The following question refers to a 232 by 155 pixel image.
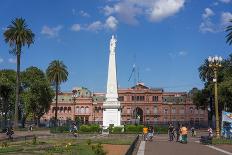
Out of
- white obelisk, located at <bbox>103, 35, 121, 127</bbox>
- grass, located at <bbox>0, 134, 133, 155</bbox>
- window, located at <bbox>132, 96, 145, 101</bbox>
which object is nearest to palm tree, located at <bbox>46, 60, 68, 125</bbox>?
white obelisk, located at <bbox>103, 35, 121, 127</bbox>

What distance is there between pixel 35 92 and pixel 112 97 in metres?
35.0

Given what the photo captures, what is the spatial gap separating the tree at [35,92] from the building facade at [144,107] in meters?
37.9

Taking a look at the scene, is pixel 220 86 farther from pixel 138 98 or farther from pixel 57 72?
pixel 138 98

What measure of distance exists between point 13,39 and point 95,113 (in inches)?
2888

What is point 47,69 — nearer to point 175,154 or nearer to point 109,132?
point 109,132

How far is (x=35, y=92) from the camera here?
98.6 meters

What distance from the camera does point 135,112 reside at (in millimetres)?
139750

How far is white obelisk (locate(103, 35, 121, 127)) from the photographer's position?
66.5m

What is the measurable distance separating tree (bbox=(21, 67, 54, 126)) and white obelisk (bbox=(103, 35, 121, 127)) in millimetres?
31776

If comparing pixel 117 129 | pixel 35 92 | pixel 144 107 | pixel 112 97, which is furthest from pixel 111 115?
pixel 144 107

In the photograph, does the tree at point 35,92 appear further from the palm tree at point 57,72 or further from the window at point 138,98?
the window at point 138,98

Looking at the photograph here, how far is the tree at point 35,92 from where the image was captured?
9675 cm

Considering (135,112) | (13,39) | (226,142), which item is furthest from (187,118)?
(226,142)

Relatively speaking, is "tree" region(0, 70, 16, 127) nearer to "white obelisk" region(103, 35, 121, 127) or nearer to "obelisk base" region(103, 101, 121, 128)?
"obelisk base" region(103, 101, 121, 128)
